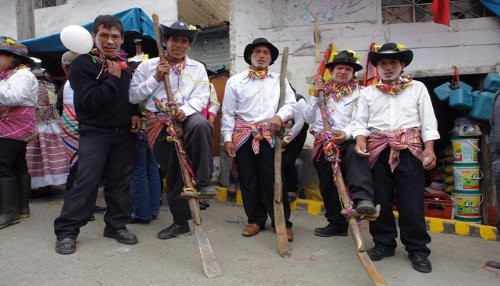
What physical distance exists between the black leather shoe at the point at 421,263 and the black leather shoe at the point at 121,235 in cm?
240

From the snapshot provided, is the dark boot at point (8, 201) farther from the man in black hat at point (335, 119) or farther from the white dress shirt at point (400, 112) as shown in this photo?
the white dress shirt at point (400, 112)

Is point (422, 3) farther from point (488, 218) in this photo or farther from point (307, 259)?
point (307, 259)

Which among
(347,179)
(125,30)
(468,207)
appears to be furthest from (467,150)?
(125,30)

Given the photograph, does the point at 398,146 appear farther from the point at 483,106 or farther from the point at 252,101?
the point at 483,106

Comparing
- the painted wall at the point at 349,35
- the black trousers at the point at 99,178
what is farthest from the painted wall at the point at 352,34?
the black trousers at the point at 99,178

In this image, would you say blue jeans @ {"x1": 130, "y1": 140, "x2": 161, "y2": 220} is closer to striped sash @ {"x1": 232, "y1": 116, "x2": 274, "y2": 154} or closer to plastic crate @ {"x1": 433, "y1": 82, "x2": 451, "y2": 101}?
striped sash @ {"x1": 232, "y1": 116, "x2": 274, "y2": 154}

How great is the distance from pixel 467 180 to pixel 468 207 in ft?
1.10

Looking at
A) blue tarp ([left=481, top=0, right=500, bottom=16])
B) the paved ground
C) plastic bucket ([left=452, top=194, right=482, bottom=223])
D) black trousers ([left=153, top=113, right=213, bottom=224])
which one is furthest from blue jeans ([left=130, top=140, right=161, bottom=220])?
blue tarp ([left=481, top=0, right=500, bottom=16])

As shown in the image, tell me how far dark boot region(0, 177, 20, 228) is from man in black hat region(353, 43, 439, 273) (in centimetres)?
348

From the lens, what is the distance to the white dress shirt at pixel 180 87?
3689 mm

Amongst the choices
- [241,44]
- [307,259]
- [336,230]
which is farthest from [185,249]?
[241,44]

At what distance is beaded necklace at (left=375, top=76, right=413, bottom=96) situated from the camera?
346 centimetres

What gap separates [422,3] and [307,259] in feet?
13.3

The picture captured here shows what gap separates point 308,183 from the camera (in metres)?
5.69
